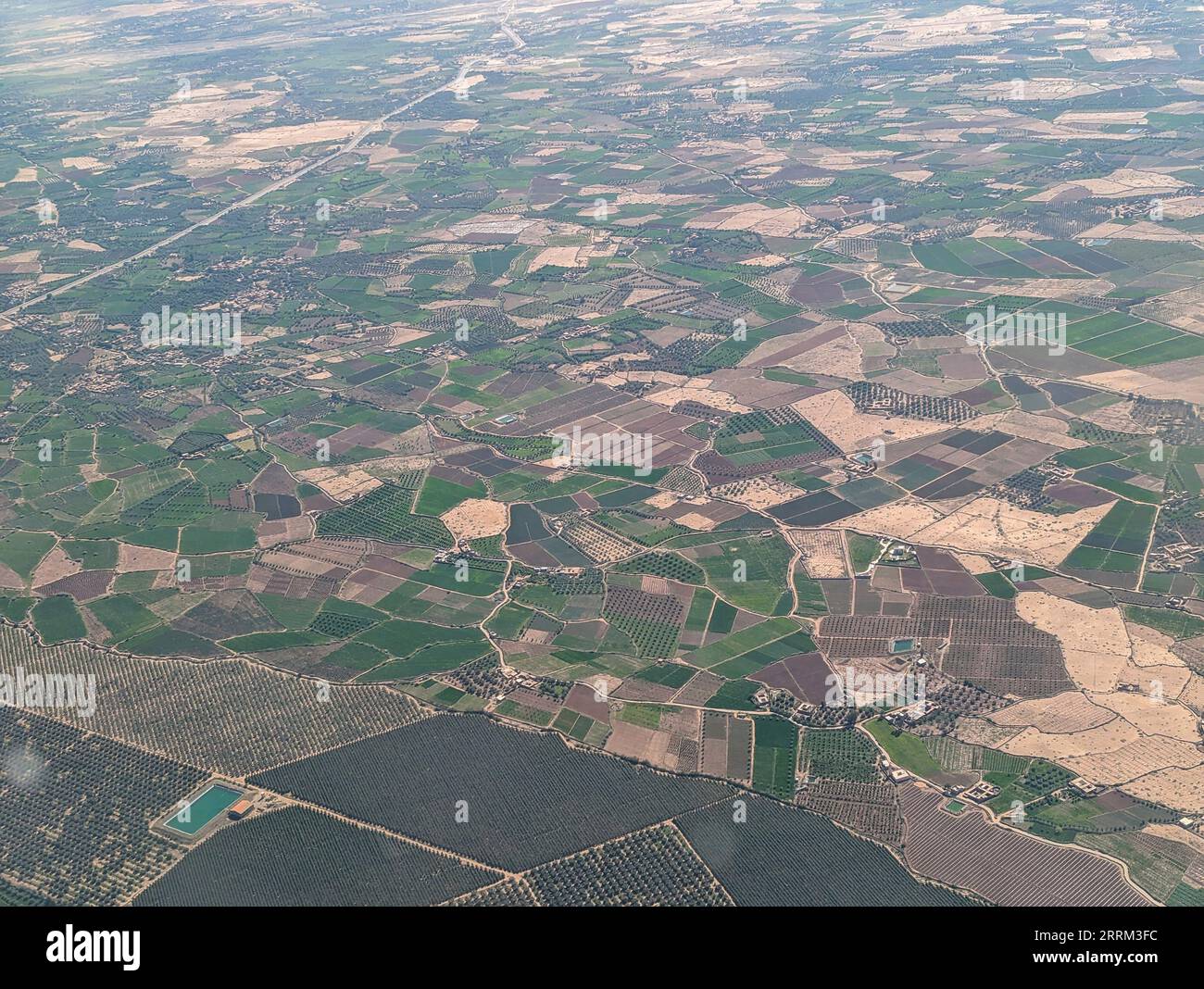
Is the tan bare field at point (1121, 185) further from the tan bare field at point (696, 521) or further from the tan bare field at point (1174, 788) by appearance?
the tan bare field at point (1174, 788)

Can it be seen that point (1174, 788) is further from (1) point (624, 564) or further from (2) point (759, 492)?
(2) point (759, 492)

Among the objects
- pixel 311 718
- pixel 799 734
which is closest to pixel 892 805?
pixel 799 734

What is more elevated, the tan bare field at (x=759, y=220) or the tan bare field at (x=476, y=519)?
the tan bare field at (x=759, y=220)

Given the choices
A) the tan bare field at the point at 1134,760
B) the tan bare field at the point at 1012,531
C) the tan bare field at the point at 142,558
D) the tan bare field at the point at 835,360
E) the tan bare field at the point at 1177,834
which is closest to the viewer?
the tan bare field at the point at 1177,834

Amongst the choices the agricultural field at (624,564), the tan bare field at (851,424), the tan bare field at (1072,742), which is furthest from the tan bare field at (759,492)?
the tan bare field at (1072,742)

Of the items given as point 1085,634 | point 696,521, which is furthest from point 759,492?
point 1085,634

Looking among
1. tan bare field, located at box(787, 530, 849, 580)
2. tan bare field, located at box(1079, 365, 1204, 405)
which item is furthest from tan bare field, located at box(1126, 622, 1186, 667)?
tan bare field, located at box(1079, 365, 1204, 405)

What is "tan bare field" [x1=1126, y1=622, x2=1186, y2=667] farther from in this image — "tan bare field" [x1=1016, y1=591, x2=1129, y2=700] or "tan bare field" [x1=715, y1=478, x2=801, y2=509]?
"tan bare field" [x1=715, y1=478, x2=801, y2=509]
